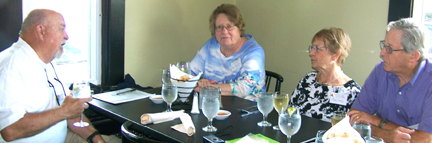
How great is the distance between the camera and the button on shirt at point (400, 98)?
4.87 ft

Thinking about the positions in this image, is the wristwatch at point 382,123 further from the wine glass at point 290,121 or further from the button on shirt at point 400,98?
the wine glass at point 290,121

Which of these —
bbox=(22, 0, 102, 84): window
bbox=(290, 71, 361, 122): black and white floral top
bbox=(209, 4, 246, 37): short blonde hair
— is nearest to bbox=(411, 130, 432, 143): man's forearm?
bbox=(290, 71, 361, 122): black and white floral top

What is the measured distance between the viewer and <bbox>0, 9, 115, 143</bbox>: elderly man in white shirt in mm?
1378

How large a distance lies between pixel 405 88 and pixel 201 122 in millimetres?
1019

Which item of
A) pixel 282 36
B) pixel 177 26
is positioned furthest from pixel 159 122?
pixel 282 36

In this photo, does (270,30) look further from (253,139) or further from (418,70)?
(253,139)

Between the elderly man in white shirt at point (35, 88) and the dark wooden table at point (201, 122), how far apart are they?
21cm

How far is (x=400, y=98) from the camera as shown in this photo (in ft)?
5.23

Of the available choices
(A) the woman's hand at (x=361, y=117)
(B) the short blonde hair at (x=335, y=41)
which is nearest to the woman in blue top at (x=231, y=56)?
(B) the short blonde hair at (x=335, y=41)

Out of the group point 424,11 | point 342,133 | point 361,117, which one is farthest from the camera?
point 424,11

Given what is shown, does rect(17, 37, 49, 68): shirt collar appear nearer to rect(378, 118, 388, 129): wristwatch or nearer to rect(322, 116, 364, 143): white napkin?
rect(322, 116, 364, 143): white napkin

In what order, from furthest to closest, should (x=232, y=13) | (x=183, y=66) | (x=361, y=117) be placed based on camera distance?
1. (x=232, y=13)
2. (x=183, y=66)
3. (x=361, y=117)

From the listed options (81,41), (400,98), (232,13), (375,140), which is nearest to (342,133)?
(375,140)

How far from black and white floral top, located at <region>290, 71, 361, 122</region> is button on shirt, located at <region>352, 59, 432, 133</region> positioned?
0.08 meters
